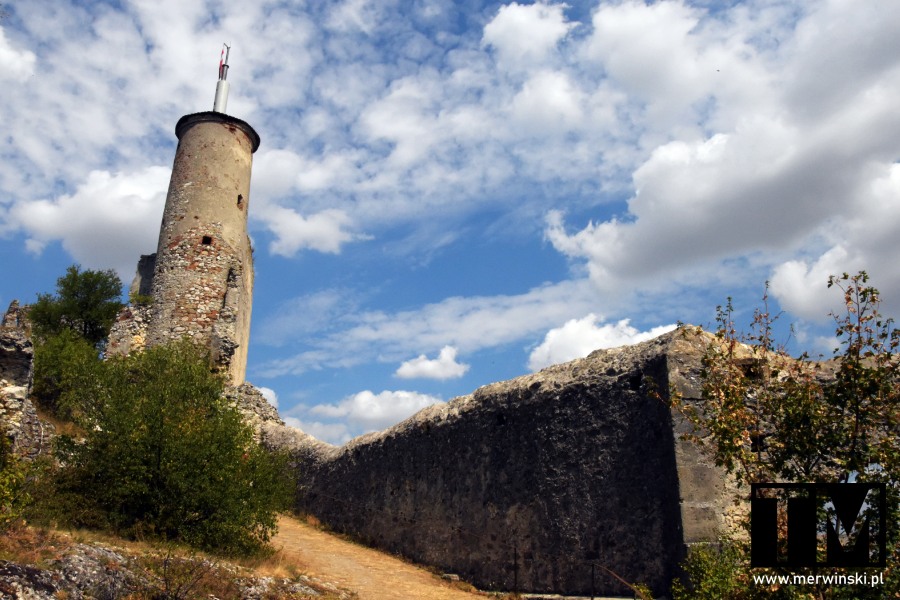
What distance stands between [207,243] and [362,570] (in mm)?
13466

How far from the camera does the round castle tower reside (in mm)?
20109

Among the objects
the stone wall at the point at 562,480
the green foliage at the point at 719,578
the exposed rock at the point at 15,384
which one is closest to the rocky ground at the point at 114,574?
the exposed rock at the point at 15,384

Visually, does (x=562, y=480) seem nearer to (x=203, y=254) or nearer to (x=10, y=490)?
(x=10, y=490)

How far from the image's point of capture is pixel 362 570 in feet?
35.7

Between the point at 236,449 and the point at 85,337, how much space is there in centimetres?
1430

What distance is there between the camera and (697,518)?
25.1 ft

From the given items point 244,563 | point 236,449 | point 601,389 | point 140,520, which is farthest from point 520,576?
point 140,520

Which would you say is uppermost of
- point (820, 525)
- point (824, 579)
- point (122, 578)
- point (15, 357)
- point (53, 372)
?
point (53, 372)

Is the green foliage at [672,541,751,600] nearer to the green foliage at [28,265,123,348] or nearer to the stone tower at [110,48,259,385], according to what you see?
the stone tower at [110,48,259,385]

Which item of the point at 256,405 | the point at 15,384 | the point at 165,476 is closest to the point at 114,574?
the point at 165,476

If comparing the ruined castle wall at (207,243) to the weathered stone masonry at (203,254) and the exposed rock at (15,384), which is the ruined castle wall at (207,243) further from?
the exposed rock at (15,384)

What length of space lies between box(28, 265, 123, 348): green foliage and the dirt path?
11938 mm

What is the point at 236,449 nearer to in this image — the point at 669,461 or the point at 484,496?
the point at 484,496

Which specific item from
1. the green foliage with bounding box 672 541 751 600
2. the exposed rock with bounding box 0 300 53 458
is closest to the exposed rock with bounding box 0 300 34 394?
the exposed rock with bounding box 0 300 53 458
